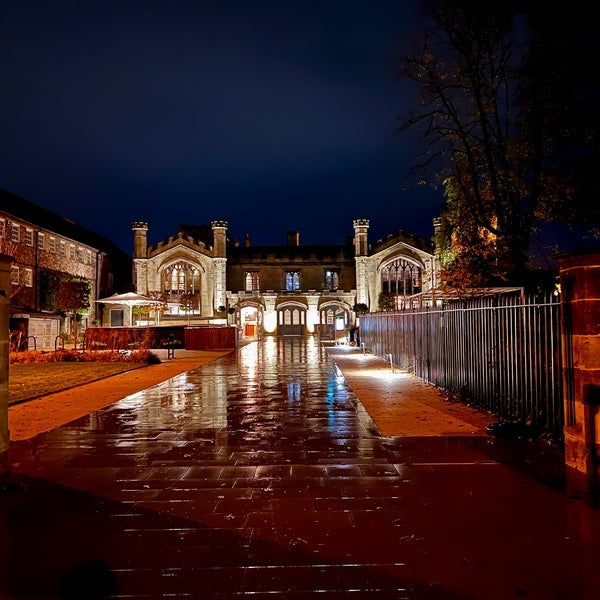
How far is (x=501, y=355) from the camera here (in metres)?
8.15

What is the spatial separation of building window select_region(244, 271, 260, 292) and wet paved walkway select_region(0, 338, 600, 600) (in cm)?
4374

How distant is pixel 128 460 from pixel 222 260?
142ft

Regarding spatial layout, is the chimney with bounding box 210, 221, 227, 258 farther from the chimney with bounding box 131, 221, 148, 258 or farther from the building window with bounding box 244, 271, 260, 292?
the chimney with bounding box 131, 221, 148, 258

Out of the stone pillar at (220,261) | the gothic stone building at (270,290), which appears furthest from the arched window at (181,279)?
the stone pillar at (220,261)

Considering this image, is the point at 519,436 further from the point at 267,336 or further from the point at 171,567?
the point at 267,336

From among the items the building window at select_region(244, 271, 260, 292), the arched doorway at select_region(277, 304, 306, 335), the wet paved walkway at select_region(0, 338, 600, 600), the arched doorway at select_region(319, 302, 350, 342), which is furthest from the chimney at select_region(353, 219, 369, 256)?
the wet paved walkway at select_region(0, 338, 600, 600)

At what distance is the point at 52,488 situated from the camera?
4.80 m

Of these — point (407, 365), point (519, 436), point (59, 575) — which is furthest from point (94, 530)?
point (407, 365)

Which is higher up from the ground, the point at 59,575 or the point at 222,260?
the point at 222,260

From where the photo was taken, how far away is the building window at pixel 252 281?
167 feet

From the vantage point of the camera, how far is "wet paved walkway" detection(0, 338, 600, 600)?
313cm

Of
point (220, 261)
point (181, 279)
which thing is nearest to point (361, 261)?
point (220, 261)

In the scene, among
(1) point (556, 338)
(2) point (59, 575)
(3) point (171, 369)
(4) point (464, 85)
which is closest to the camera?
(2) point (59, 575)

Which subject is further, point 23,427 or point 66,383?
point 66,383
